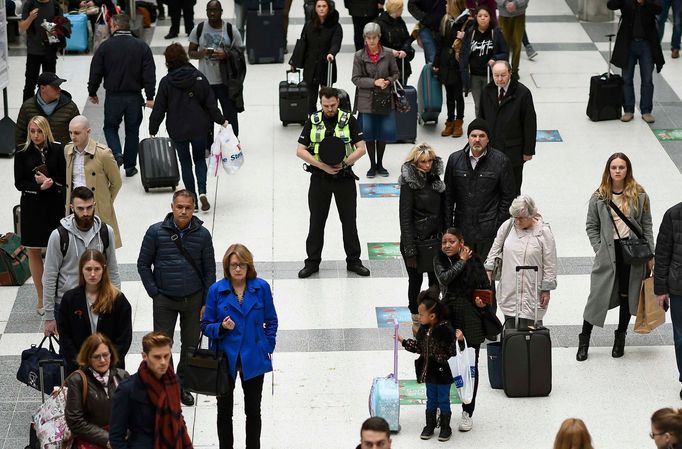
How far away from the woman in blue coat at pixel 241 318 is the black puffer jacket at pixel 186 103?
17.2ft

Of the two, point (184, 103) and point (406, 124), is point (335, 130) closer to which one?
point (184, 103)

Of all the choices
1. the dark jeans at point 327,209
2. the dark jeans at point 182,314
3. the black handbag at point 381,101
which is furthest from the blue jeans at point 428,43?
the dark jeans at point 182,314

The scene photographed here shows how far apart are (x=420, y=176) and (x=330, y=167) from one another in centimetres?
133

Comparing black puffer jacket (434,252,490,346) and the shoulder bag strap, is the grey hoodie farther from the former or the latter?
the shoulder bag strap

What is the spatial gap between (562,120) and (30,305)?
8.03m

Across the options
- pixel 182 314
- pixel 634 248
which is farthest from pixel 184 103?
pixel 634 248

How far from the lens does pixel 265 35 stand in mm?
20516

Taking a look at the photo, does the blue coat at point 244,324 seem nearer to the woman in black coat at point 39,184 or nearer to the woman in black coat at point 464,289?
the woman in black coat at point 464,289

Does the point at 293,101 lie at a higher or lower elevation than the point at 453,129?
higher

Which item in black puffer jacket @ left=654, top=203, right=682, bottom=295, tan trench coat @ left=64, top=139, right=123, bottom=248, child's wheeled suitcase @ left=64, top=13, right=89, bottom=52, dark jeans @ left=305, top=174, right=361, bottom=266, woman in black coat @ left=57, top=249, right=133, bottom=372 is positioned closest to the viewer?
woman in black coat @ left=57, top=249, right=133, bottom=372

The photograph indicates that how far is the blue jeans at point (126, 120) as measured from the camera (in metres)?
15.7

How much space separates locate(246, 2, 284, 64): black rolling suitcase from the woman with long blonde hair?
9844mm

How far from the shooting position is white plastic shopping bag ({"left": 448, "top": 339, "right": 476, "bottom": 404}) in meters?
10.0

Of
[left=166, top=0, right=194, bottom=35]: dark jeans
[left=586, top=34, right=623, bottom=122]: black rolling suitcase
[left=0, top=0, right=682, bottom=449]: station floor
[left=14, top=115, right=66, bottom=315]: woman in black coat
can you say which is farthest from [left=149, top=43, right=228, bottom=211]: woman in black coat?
[left=166, top=0, right=194, bottom=35]: dark jeans
